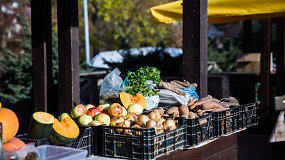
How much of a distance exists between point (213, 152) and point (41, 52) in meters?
2.91

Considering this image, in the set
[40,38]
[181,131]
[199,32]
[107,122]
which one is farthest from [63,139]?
[40,38]

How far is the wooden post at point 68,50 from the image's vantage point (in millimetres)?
4805

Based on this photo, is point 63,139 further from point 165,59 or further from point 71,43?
point 165,59

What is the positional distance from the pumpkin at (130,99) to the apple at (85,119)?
0.53 metres

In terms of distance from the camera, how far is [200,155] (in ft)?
11.3

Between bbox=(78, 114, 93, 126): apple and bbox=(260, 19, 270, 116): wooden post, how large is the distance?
5.10 m

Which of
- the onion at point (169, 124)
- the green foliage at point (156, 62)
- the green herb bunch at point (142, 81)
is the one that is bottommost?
the onion at point (169, 124)

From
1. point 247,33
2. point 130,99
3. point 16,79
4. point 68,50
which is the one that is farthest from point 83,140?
point 247,33

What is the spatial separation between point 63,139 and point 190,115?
4.33 feet

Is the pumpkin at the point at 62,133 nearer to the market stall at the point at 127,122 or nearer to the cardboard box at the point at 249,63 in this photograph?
the market stall at the point at 127,122

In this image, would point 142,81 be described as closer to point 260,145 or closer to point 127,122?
point 127,122

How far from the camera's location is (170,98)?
3965 mm

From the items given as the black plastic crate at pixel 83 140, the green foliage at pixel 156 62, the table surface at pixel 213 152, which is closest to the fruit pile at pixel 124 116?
the black plastic crate at pixel 83 140

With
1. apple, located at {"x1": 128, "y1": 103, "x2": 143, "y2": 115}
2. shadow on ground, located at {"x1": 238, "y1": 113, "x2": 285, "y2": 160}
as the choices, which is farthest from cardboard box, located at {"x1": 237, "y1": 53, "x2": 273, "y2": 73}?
apple, located at {"x1": 128, "y1": 103, "x2": 143, "y2": 115}
